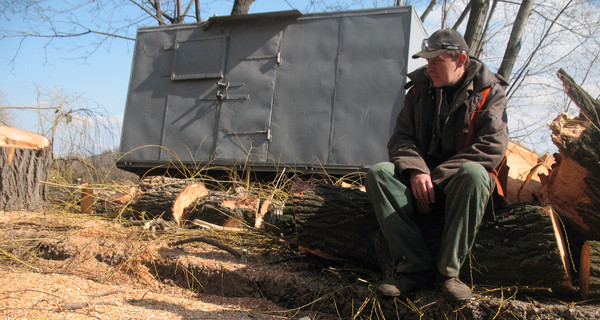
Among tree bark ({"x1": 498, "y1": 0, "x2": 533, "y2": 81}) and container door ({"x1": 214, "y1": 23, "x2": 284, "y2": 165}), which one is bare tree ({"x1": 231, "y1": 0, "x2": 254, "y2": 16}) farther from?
tree bark ({"x1": 498, "y1": 0, "x2": 533, "y2": 81})

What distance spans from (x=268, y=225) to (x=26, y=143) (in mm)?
3120

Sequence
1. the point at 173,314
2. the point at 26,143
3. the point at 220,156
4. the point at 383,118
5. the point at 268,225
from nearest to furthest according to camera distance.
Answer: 1. the point at 173,314
2. the point at 268,225
3. the point at 26,143
4. the point at 383,118
5. the point at 220,156

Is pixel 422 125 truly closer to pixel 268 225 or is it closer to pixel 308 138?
pixel 268 225

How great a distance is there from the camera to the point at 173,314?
2768 millimetres

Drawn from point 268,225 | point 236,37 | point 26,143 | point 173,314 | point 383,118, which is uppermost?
point 236,37

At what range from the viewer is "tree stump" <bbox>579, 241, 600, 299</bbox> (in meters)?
2.47

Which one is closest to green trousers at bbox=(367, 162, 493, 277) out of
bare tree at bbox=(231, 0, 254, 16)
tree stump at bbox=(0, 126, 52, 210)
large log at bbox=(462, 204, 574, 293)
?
large log at bbox=(462, 204, 574, 293)

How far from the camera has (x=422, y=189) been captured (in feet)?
8.76

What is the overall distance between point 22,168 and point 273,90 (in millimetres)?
3286

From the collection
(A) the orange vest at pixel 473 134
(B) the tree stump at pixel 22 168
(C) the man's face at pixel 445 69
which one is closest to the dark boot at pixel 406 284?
(A) the orange vest at pixel 473 134

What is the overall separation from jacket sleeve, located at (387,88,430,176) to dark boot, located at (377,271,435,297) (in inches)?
22.7

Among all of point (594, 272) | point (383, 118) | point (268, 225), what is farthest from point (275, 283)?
point (383, 118)

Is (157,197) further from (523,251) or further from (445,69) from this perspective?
(523,251)

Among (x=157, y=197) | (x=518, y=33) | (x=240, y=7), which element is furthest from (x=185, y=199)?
(x=240, y=7)
